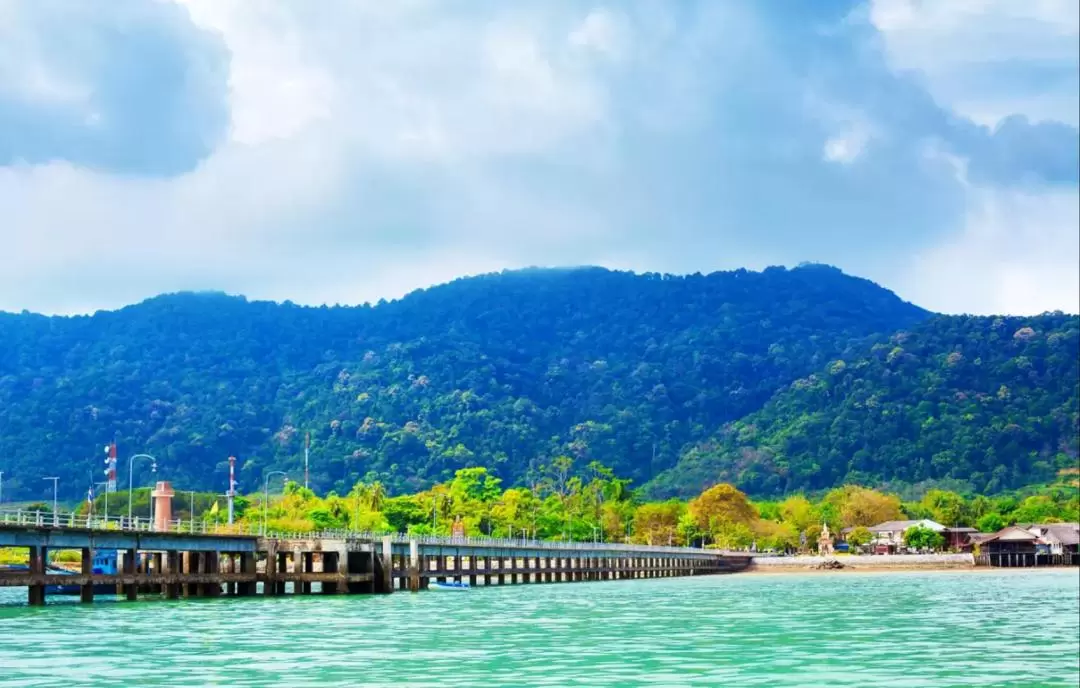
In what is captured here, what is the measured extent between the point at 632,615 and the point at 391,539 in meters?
38.4

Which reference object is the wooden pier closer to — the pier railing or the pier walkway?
the pier walkway

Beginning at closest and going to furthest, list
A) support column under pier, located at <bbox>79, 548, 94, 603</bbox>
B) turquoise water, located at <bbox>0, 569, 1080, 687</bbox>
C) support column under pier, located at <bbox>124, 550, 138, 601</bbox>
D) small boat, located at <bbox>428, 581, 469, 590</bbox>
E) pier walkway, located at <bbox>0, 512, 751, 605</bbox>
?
turquoise water, located at <bbox>0, 569, 1080, 687</bbox>, pier walkway, located at <bbox>0, 512, 751, 605</bbox>, support column under pier, located at <bbox>79, 548, 94, 603</bbox>, support column under pier, located at <bbox>124, 550, 138, 601</bbox>, small boat, located at <bbox>428, 581, 469, 590</bbox>

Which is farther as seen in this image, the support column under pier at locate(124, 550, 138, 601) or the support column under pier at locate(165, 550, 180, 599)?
the support column under pier at locate(165, 550, 180, 599)

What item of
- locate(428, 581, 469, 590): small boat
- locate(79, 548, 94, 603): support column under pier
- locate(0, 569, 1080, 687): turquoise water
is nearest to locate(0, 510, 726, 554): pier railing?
locate(79, 548, 94, 603): support column under pier

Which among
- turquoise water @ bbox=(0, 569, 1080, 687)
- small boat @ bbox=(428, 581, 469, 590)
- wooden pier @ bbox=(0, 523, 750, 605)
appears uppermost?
wooden pier @ bbox=(0, 523, 750, 605)

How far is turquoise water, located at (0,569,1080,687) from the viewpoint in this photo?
4075 centimetres

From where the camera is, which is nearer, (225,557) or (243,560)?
(243,560)

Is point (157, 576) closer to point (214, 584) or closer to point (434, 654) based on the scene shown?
point (214, 584)

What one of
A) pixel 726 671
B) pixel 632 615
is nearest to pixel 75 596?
pixel 632 615

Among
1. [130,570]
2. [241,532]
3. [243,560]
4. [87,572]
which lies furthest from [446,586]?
[87,572]

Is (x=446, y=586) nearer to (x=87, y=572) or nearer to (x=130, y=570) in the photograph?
(x=130, y=570)

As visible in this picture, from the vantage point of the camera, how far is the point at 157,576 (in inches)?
3430

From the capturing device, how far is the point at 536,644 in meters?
52.5

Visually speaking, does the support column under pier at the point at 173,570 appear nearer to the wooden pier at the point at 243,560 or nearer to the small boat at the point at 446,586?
the wooden pier at the point at 243,560
